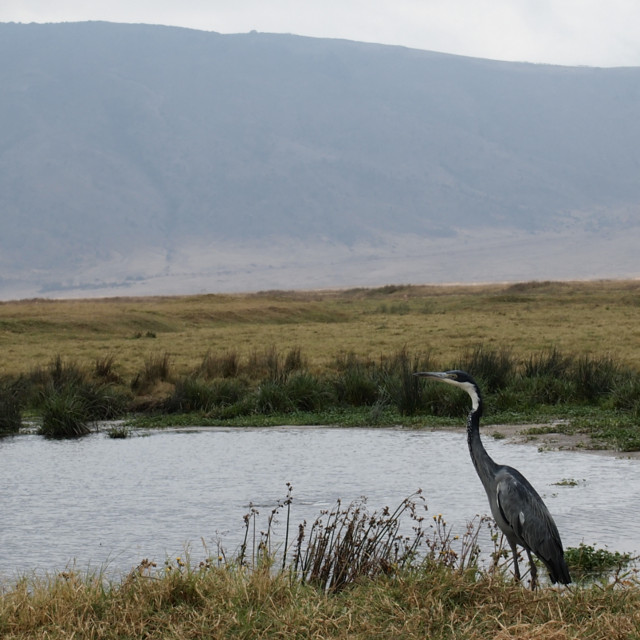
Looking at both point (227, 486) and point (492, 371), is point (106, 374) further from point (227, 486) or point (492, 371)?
point (227, 486)

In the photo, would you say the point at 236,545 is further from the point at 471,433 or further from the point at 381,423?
the point at 381,423

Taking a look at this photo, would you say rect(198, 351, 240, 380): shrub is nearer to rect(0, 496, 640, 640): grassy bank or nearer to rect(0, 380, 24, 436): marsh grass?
rect(0, 380, 24, 436): marsh grass

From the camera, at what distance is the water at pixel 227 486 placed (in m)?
11.6

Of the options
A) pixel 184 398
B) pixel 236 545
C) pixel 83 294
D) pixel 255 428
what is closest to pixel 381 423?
pixel 255 428

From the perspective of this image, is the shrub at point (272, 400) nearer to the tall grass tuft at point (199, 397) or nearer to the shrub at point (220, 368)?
the tall grass tuft at point (199, 397)

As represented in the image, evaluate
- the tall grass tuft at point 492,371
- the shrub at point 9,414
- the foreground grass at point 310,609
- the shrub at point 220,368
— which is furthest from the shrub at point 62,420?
the foreground grass at point 310,609

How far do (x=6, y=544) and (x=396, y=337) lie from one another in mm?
30410

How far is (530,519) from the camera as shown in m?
8.47

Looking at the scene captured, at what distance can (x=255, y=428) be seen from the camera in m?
A: 21.3

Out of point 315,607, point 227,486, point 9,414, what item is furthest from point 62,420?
point 315,607

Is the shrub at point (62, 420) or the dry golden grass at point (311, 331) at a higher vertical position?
the dry golden grass at point (311, 331)

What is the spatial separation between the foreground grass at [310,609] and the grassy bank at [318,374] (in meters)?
9.89

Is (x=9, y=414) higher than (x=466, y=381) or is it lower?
lower

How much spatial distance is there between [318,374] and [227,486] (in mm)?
14078
